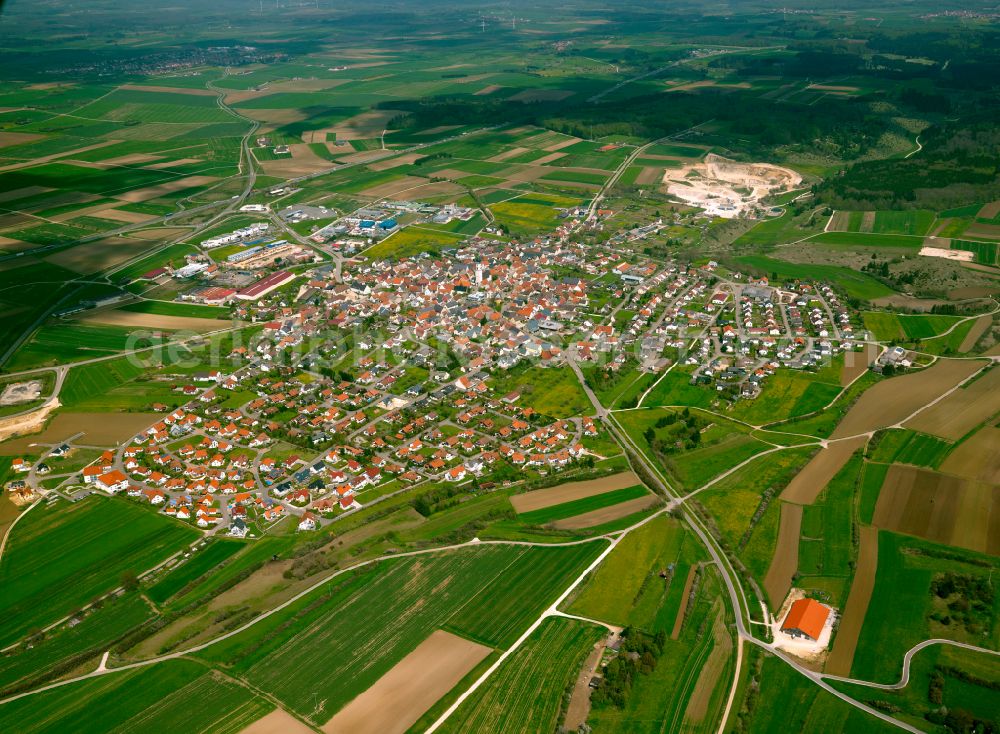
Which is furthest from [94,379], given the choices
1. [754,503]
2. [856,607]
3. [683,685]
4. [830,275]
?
[830,275]

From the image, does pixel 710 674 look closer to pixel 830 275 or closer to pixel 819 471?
pixel 819 471

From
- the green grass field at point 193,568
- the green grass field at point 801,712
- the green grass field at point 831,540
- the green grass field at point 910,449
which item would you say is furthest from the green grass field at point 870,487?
the green grass field at point 193,568

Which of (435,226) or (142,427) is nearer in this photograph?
(142,427)

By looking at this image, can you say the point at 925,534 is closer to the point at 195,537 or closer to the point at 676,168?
the point at 195,537

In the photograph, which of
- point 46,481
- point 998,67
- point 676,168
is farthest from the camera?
point 998,67

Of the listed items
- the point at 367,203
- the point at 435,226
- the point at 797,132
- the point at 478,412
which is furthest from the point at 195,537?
the point at 797,132
